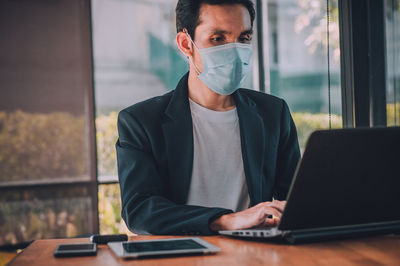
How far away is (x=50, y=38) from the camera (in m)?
3.54

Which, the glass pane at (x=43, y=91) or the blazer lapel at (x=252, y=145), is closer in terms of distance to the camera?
the blazer lapel at (x=252, y=145)

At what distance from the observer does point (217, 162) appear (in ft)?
6.07

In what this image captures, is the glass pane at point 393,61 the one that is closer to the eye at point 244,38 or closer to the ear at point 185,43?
the eye at point 244,38

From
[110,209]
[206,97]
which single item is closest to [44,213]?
[110,209]

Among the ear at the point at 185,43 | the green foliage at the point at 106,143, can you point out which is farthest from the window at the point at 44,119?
the ear at the point at 185,43

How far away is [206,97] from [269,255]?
982 mm

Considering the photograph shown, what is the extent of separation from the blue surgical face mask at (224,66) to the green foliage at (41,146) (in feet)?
6.13

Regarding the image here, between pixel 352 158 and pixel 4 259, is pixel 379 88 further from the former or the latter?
pixel 4 259

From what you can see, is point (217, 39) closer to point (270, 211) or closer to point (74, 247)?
point (270, 211)

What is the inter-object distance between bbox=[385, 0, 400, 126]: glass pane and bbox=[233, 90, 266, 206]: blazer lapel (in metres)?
1.25

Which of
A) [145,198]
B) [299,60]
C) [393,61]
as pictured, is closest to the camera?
[145,198]

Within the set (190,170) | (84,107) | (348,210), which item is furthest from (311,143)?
(84,107)

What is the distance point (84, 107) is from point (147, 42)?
29.5 inches

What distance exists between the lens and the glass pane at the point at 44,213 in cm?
351
